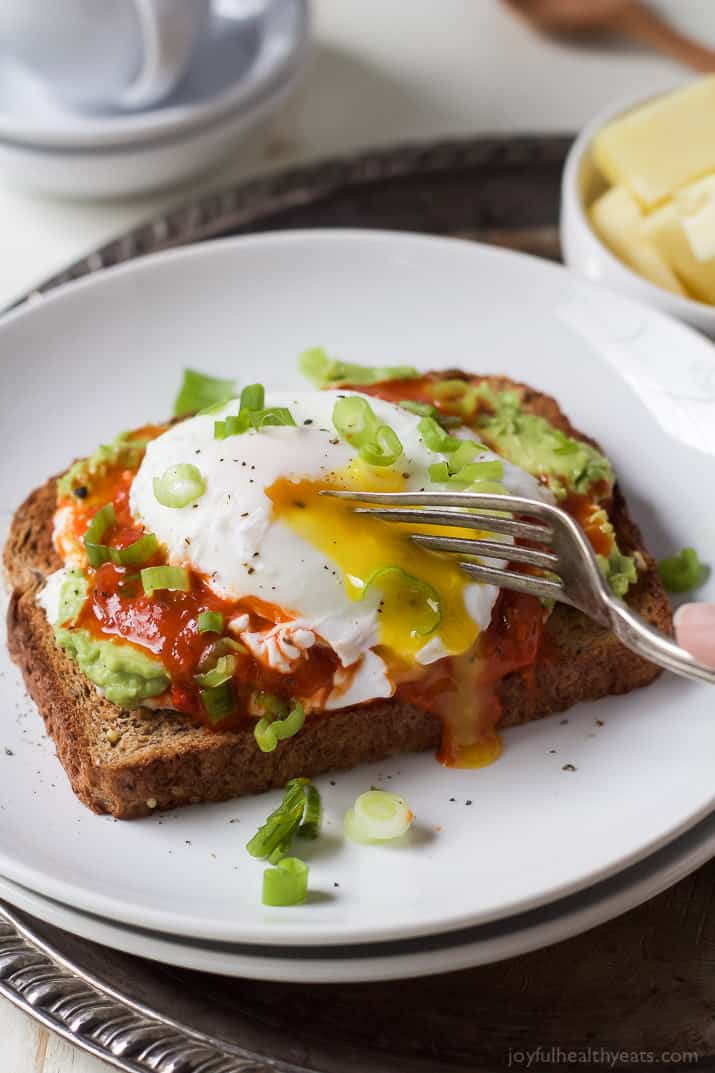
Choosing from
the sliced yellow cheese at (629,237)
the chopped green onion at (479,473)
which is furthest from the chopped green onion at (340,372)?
the sliced yellow cheese at (629,237)

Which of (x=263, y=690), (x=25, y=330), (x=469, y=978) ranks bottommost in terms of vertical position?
(x=469, y=978)

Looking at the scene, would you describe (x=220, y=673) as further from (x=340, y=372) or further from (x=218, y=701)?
(x=340, y=372)

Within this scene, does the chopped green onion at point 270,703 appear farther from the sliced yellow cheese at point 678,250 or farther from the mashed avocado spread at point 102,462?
the sliced yellow cheese at point 678,250

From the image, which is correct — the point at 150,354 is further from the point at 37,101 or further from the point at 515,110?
the point at 515,110

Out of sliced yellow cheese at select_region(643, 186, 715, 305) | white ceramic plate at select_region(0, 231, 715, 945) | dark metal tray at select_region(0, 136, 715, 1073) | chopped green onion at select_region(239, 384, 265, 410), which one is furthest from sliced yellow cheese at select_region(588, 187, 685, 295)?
dark metal tray at select_region(0, 136, 715, 1073)

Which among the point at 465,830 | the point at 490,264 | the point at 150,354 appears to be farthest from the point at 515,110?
the point at 465,830

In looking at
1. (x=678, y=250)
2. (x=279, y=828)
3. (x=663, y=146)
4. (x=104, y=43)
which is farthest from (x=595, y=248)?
(x=279, y=828)
